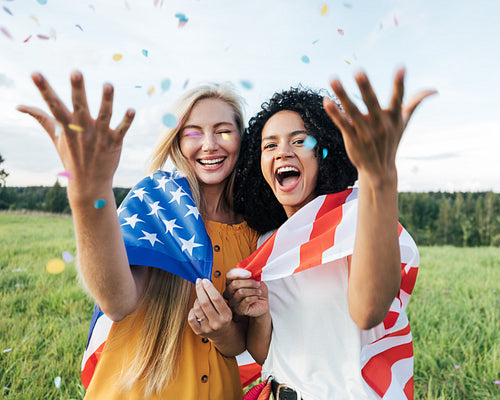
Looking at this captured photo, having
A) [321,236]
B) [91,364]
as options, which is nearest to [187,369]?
[91,364]

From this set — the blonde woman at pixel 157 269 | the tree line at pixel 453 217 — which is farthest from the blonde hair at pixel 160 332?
the tree line at pixel 453 217

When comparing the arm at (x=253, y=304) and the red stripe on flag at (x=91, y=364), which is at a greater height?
the arm at (x=253, y=304)

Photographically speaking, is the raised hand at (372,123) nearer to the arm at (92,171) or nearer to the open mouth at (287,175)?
the arm at (92,171)

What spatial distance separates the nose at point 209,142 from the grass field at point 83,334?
2.23 m

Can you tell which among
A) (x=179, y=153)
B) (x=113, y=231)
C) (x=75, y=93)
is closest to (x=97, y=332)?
(x=113, y=231)

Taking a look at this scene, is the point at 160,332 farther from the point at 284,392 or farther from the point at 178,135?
the point at 178,135

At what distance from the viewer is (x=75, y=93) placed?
3.47 ft

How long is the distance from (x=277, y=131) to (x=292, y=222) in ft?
1.88

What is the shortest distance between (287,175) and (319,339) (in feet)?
3.21

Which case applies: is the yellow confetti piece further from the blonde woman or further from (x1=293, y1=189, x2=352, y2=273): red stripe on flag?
(x1=293, y1=189, x2=352, y2=273): red stripe on flag

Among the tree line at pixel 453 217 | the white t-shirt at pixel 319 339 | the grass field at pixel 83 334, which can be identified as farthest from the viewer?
the tree line at pixel 453 217

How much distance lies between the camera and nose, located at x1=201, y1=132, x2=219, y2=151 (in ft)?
7.29

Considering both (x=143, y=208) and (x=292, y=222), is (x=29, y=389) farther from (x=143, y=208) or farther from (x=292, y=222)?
(x=292, y=222)

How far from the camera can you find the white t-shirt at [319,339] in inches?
64.1
